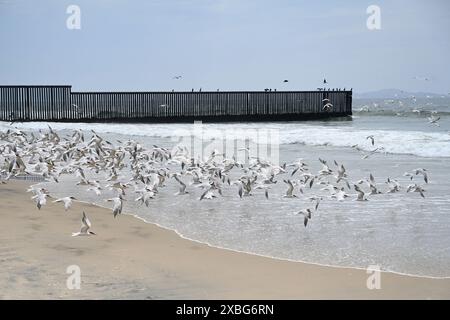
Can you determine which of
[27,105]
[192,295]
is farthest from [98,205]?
[27,105]

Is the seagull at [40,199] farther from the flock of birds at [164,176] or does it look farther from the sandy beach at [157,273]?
the sandy beach at [157,273]

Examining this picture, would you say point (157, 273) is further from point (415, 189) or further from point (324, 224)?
point (415, 189)

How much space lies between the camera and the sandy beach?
468 cm

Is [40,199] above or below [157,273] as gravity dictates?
above

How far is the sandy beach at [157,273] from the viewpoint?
468 cm

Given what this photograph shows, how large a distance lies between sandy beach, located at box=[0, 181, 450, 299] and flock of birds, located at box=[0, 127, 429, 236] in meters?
0.61

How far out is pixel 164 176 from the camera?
10.9m

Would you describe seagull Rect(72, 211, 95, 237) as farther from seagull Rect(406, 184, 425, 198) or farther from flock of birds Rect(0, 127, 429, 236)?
seagull Rect(406, 184, 425, 198)

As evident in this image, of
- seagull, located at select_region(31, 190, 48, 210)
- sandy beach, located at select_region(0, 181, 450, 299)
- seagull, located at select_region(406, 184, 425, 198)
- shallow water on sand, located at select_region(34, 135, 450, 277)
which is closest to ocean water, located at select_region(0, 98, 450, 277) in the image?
shallow water on sand, located at select_region(34, 135, 450, 277)

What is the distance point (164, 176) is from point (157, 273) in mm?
5675

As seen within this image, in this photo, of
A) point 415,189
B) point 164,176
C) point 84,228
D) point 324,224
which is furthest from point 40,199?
point 415,189

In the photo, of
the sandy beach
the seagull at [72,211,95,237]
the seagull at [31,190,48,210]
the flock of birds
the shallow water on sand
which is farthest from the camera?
the flock of birds

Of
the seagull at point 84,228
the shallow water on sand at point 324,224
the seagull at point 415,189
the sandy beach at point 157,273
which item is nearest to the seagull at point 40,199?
the sandy beach at point 157,273
